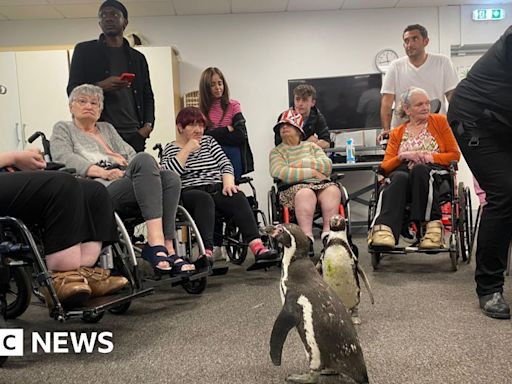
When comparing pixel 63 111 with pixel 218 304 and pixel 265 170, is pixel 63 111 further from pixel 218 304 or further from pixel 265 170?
pixel 218 304

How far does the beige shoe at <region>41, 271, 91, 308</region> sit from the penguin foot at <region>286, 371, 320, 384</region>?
0.64m

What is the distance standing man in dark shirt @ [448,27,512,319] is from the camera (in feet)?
5.27

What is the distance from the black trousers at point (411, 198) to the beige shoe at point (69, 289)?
4.97 feet

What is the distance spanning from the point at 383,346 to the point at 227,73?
3.89 m

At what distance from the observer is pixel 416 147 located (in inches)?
102

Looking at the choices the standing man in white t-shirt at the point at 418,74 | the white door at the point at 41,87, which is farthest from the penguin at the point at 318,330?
the white door at the point at 41,87

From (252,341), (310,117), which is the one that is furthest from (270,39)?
(252,341)

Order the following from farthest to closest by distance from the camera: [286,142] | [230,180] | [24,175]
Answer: [286,142] < [230,180] < [24,175]

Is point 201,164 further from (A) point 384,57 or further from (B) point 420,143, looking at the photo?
(A) point 384,57

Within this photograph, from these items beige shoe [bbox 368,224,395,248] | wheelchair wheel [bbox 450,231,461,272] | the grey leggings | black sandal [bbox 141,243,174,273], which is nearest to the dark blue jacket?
the grey leggings

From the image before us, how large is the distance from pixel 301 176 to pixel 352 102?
2214 millimetres

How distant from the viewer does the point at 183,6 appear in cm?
450

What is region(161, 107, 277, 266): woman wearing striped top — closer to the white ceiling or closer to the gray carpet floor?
the gray carpet floor

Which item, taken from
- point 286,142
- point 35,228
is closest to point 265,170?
point 286,142
